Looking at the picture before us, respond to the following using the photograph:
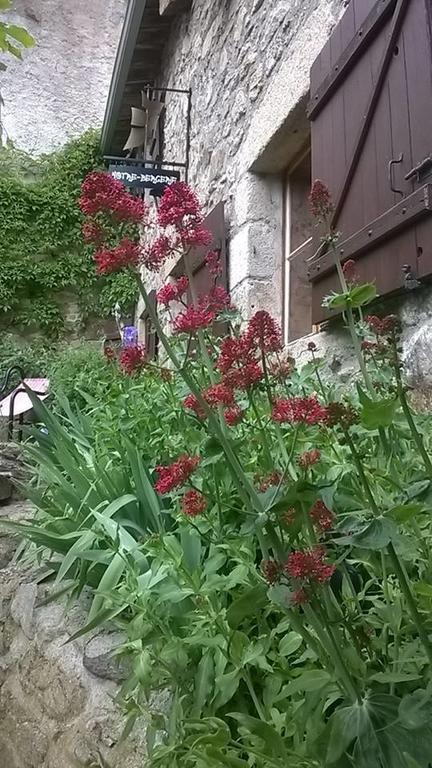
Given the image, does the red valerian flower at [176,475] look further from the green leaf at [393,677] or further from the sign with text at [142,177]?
the sign with text at [142,177]

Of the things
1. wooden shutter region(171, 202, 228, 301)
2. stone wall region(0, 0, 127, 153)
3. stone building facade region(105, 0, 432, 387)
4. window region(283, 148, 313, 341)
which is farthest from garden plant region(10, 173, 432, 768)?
stone wall region(0, 0, 127, 153)

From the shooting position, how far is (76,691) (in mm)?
1415

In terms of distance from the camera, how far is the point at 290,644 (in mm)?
973

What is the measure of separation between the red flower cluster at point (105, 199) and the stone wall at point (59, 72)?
404 inches

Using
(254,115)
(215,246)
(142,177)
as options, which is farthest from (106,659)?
(142,177)

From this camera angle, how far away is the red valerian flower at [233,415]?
87 centimetres

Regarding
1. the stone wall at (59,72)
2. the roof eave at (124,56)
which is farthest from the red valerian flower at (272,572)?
the stone wall at (59,72)

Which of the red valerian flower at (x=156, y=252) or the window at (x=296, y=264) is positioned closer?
the red valerian flower at (x=156, y=252)

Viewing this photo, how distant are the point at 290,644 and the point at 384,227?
1543 mm

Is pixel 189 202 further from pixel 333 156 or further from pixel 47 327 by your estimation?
pixel 47 327

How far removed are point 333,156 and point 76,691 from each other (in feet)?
7.24

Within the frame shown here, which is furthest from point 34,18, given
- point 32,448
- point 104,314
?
point 32,448

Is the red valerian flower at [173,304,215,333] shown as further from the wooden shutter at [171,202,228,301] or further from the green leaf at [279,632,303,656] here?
the wooden shutter at [171,202,228,301]

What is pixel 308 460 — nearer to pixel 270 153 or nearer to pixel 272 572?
pixel 272 572
